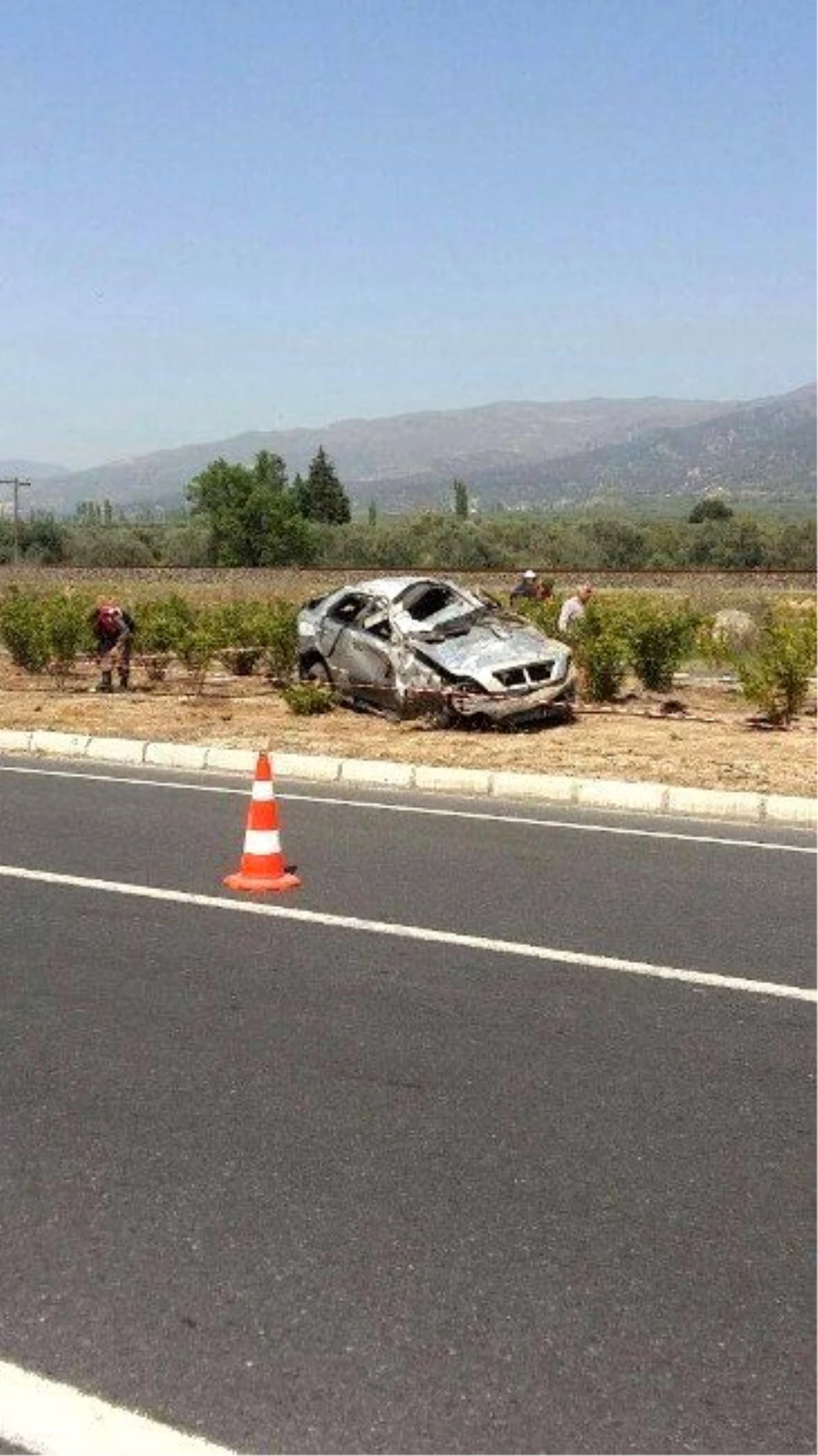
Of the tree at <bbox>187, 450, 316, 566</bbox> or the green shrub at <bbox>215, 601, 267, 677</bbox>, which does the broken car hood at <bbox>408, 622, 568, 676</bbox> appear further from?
the tree at <bbox>187, 450, 316, 566</bbox>

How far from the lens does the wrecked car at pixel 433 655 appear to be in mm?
14375

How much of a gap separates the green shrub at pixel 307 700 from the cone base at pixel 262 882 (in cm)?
801

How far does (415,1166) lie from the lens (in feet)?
14.1

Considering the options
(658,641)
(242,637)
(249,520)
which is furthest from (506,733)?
(249,520)

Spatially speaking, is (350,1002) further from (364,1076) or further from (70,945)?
(70,945)

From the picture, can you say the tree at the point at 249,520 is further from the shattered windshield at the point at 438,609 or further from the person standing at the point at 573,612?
the shattered windshield at the point at 438,609

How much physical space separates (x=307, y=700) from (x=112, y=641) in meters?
3.77

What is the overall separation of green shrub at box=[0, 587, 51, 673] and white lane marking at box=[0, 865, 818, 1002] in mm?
11964

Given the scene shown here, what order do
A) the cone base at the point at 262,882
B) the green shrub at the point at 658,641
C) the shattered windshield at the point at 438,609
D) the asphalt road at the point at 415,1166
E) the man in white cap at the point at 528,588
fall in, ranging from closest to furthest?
the asphalt road at the point at 415,1166 → the cone base at the point at 262,882 → the shattered windshield at the point at 438,609 → the green shrub at the point at 658,641 → the man in white cap at the point at 528,588

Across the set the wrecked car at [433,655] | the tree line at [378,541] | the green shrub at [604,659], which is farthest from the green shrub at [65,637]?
the tree line at [378,541]

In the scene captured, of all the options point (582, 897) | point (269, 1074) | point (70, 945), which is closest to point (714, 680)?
point (582, 897)

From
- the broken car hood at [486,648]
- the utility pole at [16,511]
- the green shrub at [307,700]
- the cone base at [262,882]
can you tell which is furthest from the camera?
the utility pole at [16,511]

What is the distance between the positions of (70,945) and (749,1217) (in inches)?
144

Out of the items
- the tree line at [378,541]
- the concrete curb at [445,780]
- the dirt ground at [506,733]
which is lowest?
the concrete curb at [445,780]
